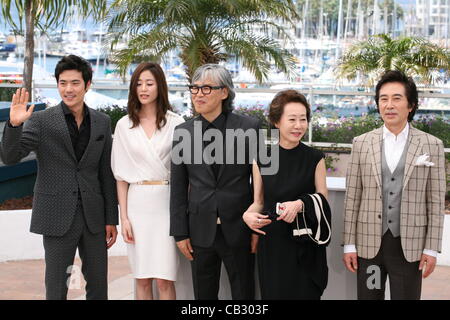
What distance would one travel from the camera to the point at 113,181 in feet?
14.1

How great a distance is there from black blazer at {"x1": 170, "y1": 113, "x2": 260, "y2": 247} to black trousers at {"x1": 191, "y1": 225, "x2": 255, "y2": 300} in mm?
44

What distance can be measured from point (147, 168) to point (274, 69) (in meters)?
8.79

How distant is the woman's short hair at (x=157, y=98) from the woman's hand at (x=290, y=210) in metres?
0.97

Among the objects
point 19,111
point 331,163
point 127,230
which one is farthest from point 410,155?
point 331,163

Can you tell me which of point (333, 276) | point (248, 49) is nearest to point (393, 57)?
point (248, 49)

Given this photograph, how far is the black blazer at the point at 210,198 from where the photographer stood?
13.0 feet

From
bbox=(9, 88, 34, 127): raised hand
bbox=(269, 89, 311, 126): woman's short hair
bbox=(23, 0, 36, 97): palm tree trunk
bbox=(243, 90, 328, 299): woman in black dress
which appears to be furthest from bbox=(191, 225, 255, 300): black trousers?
bbox=(23, 0, 36, 97): palm tree trunk

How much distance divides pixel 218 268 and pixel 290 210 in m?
0.66

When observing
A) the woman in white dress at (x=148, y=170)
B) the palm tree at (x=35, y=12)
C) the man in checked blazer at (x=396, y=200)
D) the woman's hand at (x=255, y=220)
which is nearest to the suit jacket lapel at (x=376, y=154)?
the man in checked blazer at (x=396, y=200)

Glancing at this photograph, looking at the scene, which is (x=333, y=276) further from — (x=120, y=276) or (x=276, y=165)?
(x=120, y=276)

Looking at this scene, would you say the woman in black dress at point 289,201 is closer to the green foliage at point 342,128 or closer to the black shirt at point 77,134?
the black shirt at point 77,134

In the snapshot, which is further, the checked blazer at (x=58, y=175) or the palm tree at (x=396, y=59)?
the palm tree at (x=396, y=59)

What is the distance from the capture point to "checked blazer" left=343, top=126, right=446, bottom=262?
3754 millimetres

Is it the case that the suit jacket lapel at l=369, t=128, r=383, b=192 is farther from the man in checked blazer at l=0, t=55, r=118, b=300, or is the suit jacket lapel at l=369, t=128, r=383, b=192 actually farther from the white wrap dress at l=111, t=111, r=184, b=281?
the man in checked blazer at l=0, t=55, r=118, b=300
